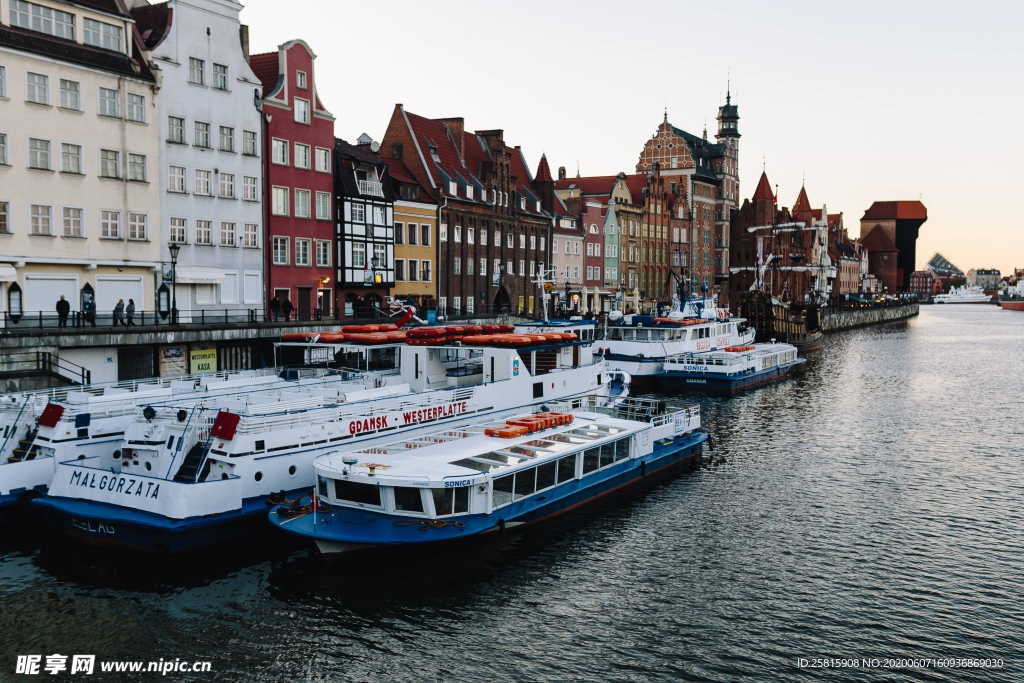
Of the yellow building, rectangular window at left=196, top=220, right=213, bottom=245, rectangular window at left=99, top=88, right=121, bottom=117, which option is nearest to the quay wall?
the yellow building

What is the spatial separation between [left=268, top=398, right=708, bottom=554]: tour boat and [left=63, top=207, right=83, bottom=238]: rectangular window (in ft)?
93.9

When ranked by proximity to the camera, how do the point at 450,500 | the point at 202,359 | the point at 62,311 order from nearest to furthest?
the point at 450,500 → the point at 62,311 → the point at 202,359

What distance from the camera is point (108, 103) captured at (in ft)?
163

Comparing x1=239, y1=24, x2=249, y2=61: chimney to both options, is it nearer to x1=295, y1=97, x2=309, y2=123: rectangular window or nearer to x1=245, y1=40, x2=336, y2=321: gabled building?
x1=245, y1=40, x2=336, y2=321: gabled building

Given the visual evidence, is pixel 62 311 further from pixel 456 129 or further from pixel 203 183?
pixel 456 129

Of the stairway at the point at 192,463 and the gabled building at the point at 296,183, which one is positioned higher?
the gabled building at the point at 296,183

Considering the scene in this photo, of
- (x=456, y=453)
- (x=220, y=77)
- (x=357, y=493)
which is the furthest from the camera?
(x=220, y=77)

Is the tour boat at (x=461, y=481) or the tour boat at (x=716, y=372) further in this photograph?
the tour boat at (x=716, y=372)

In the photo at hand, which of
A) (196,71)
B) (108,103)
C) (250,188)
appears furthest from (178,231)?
(196,71)

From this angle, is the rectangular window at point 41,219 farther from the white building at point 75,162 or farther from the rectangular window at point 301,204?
the rectangular window at point 301,204

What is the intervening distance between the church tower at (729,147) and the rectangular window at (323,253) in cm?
10847

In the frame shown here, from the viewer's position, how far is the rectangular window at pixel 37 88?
46.0 m

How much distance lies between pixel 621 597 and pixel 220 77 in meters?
47.2

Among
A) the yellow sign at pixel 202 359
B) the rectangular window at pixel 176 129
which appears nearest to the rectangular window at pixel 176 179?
the rectangular window at pixel 176 129
